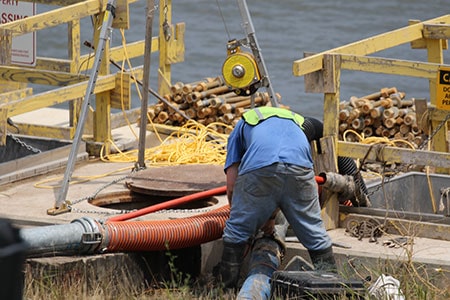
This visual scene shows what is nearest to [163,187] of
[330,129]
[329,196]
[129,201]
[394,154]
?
[129,201]

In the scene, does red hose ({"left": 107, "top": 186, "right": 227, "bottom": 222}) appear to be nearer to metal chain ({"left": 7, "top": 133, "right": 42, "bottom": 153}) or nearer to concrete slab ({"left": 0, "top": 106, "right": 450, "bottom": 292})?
concrete slab ({"left": 0, "top": 106, "right": 450, "bottom": 292})

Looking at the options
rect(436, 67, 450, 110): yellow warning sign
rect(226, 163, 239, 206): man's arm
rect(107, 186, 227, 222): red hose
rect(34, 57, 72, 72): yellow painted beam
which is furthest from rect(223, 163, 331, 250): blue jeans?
rect(34, 57, 72, 72): yellow painted beam

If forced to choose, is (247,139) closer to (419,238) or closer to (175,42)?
(419,238)

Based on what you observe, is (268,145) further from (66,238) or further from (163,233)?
(66,238)

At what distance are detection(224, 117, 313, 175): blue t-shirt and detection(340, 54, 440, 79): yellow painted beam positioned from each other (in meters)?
0.81

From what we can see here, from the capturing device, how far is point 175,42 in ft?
40.9

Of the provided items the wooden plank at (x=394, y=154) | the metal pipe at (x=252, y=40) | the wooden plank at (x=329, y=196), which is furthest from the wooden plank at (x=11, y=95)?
the wooden plank at (x=394, y=154)

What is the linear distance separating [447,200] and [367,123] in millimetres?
3001

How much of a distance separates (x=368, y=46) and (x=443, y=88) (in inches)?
40.9

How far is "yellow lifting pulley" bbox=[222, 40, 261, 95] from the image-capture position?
9219mm

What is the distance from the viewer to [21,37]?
1146 centimetres

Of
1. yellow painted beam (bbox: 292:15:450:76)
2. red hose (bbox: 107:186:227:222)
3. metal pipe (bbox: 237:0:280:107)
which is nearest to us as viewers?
yellow painted beam (bbox: 292:15:450:76)

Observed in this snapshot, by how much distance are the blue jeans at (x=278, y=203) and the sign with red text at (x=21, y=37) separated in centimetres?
453

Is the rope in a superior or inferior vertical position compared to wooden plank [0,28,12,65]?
inferior
